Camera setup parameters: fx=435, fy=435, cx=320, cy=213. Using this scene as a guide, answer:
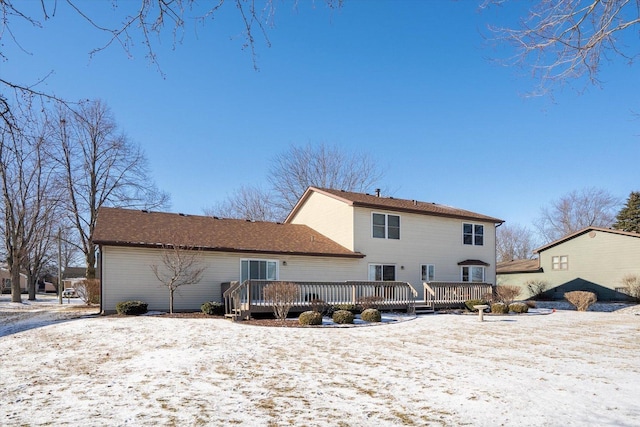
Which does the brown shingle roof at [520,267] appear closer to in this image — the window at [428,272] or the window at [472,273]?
the window at [472,273]

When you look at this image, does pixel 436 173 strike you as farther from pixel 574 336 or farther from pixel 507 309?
pixel 574 336

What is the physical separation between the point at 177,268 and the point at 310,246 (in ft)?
21.5

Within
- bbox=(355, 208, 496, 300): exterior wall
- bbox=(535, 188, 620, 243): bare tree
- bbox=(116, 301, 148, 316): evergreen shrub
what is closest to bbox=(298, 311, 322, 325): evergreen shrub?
bbox=(116, 301, 148, 316): evergreen shrub

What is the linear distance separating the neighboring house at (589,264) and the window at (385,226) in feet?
46.4

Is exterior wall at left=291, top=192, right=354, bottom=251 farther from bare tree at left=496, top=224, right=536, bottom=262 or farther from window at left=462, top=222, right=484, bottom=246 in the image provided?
bare tree at left=496, top=224, right=536, bottom=262

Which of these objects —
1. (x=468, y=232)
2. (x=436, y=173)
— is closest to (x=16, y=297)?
(x=468, y=232)

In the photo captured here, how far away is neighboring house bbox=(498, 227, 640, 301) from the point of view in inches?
1015

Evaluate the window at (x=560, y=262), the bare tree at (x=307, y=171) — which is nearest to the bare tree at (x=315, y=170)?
the bare tree at (x=307, y=171)

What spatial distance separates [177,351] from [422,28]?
768cm

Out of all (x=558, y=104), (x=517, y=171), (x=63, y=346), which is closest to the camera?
(x=558, y=104)

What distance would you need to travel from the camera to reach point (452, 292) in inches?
798

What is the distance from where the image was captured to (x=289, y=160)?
38062 millimetres

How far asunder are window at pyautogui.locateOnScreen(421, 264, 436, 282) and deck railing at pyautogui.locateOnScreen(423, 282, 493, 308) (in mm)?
2496

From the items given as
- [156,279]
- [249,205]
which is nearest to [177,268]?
[156,279]
